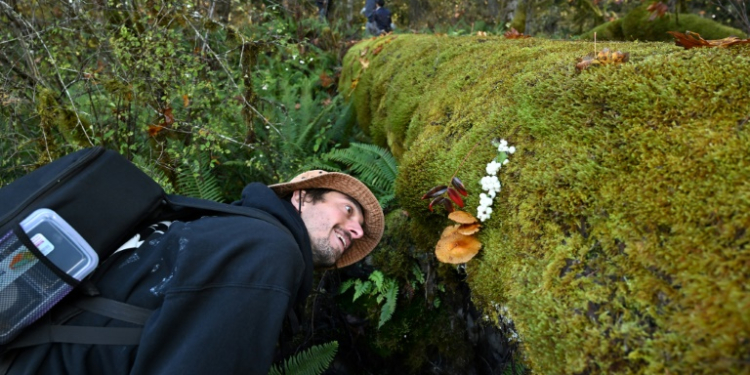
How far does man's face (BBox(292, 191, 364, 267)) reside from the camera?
2760 mm

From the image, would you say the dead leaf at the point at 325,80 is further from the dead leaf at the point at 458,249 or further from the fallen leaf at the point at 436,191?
the dead leaf at the point at 458,249

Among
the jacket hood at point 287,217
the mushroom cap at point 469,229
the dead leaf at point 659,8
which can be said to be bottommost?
the dead leaf at point 659,8

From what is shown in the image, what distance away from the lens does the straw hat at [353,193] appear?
118 inches

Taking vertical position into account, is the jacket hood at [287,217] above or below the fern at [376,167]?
above

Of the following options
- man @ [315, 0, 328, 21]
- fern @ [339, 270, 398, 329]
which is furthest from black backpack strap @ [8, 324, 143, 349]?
man @ [315, 0, 328, 21]

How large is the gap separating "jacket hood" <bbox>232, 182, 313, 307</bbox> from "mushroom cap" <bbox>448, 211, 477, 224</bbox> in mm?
880

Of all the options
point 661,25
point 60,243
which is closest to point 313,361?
point 60,243

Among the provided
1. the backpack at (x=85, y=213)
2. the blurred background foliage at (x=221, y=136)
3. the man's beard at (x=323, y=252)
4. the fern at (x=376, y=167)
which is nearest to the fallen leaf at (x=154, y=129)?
the blurred background foliage at (x=221, y=136)

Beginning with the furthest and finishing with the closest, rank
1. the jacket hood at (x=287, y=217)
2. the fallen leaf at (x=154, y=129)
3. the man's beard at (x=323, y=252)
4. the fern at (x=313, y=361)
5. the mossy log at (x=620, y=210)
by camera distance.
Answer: the fallen leaf at (x=154, y=129), the fern at (x=313, y=361), the man's beard at (x=323, y=252), the jacket hood at (x=287, y=217), the mossy log at (x=620, y=210)

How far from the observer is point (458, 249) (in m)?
2.05

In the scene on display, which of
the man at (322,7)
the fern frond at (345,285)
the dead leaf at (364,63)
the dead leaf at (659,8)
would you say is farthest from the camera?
the man at (322,7)

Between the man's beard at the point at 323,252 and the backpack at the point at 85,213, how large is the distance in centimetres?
96

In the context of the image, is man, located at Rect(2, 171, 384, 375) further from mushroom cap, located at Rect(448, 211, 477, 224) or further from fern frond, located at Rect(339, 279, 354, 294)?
fern frond, located at Rect(339, 279, 354, 294)

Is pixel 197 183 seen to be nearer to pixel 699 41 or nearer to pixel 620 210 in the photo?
pixel 620 210
